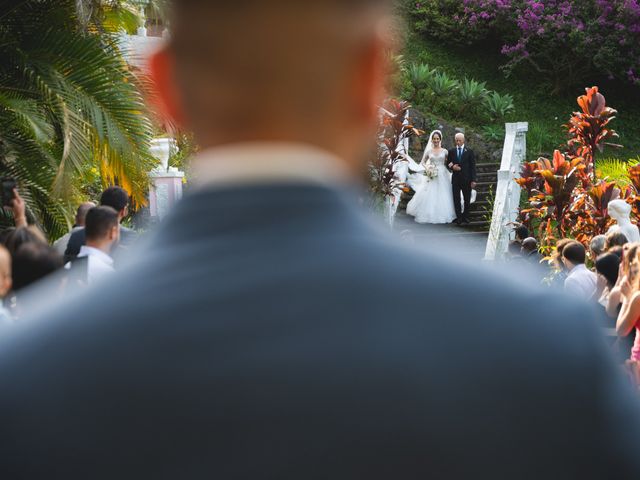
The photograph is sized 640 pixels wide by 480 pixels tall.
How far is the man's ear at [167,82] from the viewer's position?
108cm

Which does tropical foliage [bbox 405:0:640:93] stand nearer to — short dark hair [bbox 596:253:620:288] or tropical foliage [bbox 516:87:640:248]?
tropical foliage [bbox 516:87:640:248]

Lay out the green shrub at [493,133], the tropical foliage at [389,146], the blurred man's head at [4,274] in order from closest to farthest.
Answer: the blurred man's head at [4,274]
the tropical foliage at [389,146]
the green shrub at [493,133]

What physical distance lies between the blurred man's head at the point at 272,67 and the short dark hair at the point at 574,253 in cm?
650

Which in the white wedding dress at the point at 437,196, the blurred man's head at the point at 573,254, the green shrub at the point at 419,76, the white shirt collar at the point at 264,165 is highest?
the white shirt collar at the point at 264,165

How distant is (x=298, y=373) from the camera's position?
917 millimetres

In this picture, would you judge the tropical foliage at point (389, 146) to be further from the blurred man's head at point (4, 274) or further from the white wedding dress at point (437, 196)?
the blurred man's head at point (4, 274)

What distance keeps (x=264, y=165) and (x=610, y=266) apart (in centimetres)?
599

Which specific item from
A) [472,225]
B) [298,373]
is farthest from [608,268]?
[472,225]

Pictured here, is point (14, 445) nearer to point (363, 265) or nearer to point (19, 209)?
point (363, 265)

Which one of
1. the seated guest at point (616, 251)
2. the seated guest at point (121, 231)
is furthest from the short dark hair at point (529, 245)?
the seated guest at point (121, 231)

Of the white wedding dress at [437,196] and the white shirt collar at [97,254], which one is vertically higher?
the white shirt collar at [97,254]

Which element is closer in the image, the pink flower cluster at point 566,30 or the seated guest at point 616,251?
the seated guest at point 616,251

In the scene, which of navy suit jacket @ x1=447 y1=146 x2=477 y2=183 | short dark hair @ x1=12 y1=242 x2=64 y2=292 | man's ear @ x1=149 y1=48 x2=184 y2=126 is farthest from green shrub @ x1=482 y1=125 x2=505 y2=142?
man's ear @ x1=149 y1=48 x2=184 y2=126

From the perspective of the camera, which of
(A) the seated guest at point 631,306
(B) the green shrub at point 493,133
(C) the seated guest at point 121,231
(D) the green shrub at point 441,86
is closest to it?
(A) the seated guest at point 631,306
